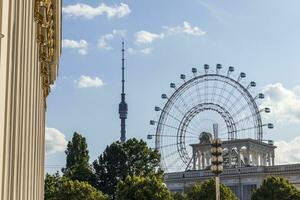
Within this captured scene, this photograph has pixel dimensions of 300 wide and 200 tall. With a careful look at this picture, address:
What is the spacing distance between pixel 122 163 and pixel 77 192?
16.5 m

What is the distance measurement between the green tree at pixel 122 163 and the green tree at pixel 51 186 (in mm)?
8382

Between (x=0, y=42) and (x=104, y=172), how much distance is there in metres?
83.0

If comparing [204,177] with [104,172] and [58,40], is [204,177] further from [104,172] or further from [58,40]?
[58,40]

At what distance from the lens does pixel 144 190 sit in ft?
231

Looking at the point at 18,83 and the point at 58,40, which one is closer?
the point at 18,83

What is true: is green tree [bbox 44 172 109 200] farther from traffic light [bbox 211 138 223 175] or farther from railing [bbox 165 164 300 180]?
traffic light [bbox 211 138 223 175]

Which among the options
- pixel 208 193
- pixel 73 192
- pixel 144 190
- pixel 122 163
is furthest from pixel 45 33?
pixel 122 163

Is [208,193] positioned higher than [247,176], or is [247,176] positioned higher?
[247,176]

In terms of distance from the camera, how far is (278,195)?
75.5 metres

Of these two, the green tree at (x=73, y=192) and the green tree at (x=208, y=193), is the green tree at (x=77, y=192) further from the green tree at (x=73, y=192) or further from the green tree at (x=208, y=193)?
the green tree at (x=208, y=193)

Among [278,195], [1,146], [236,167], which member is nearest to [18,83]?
[1,146]

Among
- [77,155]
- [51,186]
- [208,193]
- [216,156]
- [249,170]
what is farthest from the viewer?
[249,170]

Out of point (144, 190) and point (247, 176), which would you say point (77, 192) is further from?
point (247, 176)

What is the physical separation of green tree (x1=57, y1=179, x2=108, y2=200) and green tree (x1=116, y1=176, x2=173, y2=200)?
13.2ft
